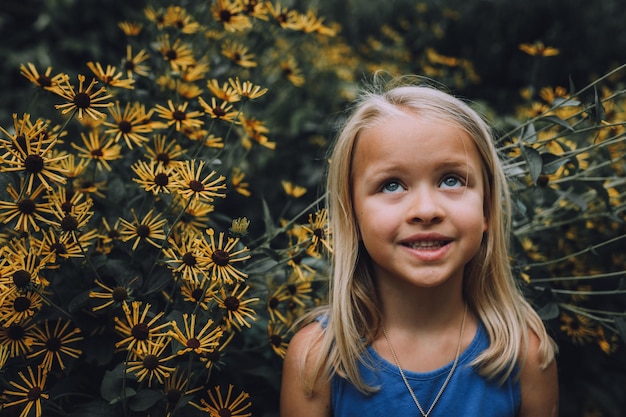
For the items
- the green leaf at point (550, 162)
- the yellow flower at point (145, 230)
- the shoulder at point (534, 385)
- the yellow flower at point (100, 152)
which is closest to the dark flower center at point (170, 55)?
the yellow flower at point (100, 152)

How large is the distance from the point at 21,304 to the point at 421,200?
782 millimetres

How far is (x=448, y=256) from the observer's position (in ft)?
3.83

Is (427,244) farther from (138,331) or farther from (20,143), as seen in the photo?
(20,143)

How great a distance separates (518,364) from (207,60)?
1.43 meters

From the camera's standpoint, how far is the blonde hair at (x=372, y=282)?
4.15ft

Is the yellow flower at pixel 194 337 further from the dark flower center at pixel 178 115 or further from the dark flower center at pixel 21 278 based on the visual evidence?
the dark flower center at pixel 178 115

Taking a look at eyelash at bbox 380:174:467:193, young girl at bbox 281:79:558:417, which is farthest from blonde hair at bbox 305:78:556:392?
eyelash at bbox 380:174:467:193

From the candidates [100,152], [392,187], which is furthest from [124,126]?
[392,187]

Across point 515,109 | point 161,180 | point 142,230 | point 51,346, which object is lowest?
point 51,346

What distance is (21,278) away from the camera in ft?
3.66

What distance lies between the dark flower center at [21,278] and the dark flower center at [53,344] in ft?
0.45

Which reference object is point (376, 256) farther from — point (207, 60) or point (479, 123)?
point (207, 60)

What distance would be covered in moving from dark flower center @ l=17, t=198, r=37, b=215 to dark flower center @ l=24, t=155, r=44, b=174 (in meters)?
0.06

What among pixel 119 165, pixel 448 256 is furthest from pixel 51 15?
pixel 448 256
